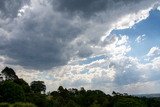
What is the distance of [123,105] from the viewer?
148625 mm

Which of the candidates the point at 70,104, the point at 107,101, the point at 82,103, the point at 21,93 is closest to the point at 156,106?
the point at 107,101

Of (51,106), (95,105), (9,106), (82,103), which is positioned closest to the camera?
(9,106)

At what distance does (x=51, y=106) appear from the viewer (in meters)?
144

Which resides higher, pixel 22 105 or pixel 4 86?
pixel 4 86

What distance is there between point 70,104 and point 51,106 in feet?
32.5

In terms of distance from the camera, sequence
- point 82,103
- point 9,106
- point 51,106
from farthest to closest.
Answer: point 82,103 < point 51,106 < point 9,106

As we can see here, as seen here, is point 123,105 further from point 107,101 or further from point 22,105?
point 22,105

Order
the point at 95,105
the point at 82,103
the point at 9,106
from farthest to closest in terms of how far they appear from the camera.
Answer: the point at 82,103
the point at 95,105
the point at 9,106

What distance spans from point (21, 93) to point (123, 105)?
45523 mm

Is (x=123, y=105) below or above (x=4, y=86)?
below

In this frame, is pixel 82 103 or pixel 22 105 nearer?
pixel 22 105

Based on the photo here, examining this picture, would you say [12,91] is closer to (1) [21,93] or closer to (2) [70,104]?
(1) [21,93]

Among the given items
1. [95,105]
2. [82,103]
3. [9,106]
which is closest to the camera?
[9,106]

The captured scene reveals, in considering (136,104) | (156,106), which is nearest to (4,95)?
(136,104)
